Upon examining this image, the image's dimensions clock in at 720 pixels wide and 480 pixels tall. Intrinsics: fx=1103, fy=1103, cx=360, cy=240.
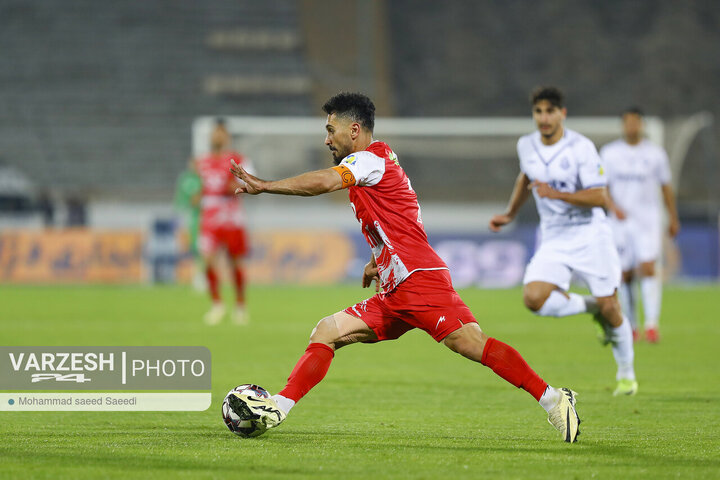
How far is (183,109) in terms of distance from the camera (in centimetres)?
3167

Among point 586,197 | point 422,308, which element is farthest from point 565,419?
point 586,197

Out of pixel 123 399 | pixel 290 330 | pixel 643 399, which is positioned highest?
pixel 123 399

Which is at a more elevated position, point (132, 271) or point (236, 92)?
point (236, 92)

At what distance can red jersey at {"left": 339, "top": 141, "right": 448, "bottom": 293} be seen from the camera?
5250 millimetres

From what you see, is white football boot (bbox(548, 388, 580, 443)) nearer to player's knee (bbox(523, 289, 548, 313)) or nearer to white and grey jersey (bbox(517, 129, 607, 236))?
player's knee (bbox(523, 289, 548, 313))

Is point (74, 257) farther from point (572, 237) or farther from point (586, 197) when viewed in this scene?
point (586, 197)

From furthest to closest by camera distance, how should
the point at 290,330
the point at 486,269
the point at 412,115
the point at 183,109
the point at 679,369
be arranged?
the point at 412,115
the point at 183,109
the point at 486,269
the point at 290,330
the point at 679,369

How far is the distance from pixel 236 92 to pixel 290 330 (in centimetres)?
2146

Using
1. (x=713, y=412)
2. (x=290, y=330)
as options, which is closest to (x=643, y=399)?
(x=713, y=412)

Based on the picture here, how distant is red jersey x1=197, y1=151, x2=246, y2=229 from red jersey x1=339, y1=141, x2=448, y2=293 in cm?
787

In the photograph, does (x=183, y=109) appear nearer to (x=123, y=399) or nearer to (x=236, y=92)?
(x=236, y=92)

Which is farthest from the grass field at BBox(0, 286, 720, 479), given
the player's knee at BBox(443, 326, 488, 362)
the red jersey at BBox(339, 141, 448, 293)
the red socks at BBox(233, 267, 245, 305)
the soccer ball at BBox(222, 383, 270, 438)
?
the red socks at BBox(233, 267, 245, 305)

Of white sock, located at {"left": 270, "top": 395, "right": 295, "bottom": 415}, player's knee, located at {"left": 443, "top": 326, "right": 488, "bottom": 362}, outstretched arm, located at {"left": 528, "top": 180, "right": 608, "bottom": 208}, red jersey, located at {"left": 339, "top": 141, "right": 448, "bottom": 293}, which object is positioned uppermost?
red jersey, located at {"left": 339, "top": 141, "right": 448, "bottom": 293}

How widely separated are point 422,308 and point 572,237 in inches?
92.7
